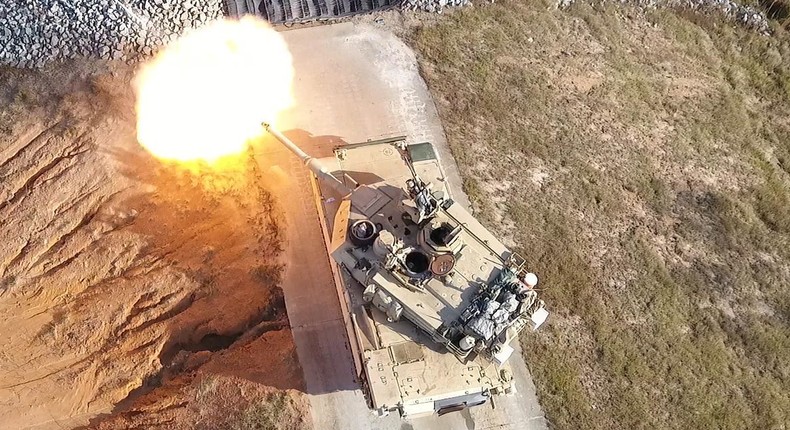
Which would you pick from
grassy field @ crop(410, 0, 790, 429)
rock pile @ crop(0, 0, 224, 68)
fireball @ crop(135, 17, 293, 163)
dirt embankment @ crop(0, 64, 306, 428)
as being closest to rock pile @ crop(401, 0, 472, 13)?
grassy field @ crop(410, 0, 790, 429)

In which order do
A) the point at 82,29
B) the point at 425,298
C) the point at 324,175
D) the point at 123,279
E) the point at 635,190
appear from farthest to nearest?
the point at 635,190
the point at 82,29
the point at 123,279
the point at 324,175
the point at 425,298

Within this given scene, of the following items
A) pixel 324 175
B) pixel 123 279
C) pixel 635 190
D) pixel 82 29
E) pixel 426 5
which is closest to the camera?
pixel 324 175

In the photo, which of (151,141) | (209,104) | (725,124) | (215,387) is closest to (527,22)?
(725,124)

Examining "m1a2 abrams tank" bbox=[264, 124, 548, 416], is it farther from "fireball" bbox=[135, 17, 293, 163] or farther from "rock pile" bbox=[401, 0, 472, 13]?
"rock pile" bbox=[401, 0, 472, 13]

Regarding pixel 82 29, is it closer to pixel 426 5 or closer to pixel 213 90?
pixel 213 90

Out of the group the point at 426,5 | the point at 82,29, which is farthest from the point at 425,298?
the point at 82,29

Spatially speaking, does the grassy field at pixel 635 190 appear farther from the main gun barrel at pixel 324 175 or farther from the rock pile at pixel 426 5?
the main gun barrel at pixel 324 175

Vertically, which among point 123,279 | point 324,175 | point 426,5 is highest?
point 324,175
